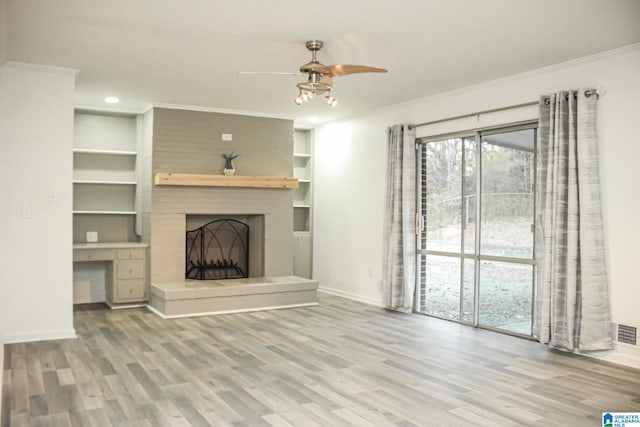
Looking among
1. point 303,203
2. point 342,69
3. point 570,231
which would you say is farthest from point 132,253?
point 570,231

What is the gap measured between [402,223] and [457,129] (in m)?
1.27

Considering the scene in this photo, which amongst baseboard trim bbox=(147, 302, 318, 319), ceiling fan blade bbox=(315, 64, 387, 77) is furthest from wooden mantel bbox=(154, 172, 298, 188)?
ceiling fan blade bbox=(315, 64, 387, 77)

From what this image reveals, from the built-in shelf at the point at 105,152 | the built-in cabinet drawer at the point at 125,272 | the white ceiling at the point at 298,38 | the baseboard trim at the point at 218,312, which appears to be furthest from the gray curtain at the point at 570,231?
the built-in shelf at the point at 105,152

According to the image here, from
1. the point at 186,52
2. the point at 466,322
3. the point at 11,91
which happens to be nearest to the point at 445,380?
the point at 466,322

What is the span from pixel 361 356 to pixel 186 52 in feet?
9.68

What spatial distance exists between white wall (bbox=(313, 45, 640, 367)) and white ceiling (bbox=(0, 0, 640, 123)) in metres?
0.21

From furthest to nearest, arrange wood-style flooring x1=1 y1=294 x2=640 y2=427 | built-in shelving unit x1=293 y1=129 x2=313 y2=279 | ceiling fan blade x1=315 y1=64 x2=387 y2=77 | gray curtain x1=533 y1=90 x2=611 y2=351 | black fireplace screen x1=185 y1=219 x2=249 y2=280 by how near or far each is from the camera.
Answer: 1. built-in shelving unit x1=293 y1=129 x2=313 y2=279
2. black fireplace screen x1=185 y1=219 x2=249 y2=280
3. gray curtain x1=533 y1=90 x2=611 y2=351
4. ceiling fan blade x1=315 y1=64 x2=387 y2=77
5. wood-style flooring x1=1 y1=294 x2=640 y2=427

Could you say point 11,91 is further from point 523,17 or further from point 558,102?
point 558,102

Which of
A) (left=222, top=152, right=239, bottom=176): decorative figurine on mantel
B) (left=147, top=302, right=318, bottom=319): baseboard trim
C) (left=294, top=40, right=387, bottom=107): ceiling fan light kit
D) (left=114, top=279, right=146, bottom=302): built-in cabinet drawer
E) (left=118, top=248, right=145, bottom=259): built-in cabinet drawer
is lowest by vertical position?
(left=147, top=302, right=318, bottom=319): baseboard trim

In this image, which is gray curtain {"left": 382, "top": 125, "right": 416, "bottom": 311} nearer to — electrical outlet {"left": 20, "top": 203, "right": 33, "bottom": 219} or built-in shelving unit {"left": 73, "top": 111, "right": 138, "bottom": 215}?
built-in shelving unit {"left": 73, "top": 111, "right": 138, "bottom": 215}

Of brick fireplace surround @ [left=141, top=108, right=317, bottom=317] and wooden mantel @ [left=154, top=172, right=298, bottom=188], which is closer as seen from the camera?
wooden mantel @ [left=154, top=172, right=298, bottom=188]

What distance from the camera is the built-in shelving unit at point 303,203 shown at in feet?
27.1

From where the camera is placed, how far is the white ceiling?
3441 millimetres

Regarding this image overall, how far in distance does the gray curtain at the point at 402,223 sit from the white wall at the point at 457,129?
0.92 feet
